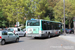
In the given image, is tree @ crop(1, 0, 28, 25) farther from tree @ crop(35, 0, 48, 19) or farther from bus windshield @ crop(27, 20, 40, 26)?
bus windshield @ crop(27, 20, 40, 26)

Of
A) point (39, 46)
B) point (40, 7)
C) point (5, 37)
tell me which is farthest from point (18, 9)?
point (39, 46)

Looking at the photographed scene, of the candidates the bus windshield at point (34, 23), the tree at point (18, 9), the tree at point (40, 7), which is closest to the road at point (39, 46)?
the bus windshield at point (34, 23)

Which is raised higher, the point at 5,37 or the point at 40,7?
the point at 40,7

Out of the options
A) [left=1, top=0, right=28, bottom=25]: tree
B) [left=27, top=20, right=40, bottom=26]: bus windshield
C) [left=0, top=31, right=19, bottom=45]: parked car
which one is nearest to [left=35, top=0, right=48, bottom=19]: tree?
[left=1, top=0, right=28, bottom=25]: tree

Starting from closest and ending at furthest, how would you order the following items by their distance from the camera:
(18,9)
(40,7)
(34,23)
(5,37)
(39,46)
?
(39,46) → (5,37) → (34,23) → (18,9) → (40,7)

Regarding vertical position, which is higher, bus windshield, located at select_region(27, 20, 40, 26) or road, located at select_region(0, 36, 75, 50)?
bus windshield, located at select_region(27, 20, 40, 26)

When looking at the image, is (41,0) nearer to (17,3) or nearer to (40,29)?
(17,3)

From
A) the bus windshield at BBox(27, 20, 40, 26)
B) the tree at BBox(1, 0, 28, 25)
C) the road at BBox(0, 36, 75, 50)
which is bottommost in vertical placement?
the road at BBox(0, 36, 75, 50)

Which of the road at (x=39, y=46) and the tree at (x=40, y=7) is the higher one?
the tree at (x=40, y=7)

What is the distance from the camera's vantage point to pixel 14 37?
1557 cm

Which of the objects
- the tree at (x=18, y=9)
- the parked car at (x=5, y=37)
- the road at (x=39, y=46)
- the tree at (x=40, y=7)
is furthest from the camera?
the tree at (x=40, y=7)

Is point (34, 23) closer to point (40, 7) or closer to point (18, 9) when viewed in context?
point (18, 9)

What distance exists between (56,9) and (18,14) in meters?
17.3

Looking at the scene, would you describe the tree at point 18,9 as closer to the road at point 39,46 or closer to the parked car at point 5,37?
the parked car at point 5,37
